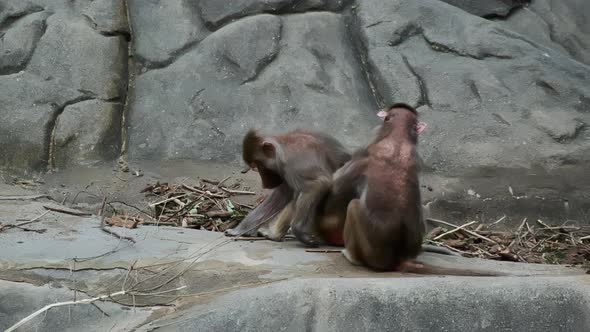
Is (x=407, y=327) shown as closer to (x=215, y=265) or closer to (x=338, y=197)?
(x=215, y=265)

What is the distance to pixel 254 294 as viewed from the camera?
446 cm

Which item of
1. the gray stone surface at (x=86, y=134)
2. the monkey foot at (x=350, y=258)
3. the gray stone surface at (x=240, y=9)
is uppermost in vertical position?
the gray stone surface at (x=240, y=9)

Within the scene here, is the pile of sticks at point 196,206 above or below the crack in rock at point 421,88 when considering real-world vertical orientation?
below

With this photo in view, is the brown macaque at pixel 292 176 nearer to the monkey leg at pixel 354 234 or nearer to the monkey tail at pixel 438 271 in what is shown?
the monkey leg at pixel 354 234

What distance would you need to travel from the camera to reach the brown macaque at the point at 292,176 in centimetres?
663

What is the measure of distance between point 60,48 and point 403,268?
5.26 meters

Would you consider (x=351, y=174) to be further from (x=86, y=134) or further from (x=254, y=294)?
(x=86, y=134)

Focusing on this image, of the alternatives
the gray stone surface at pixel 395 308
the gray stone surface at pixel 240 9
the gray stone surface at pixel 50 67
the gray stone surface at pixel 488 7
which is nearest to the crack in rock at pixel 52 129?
the gray stone surface at pixel 50 67

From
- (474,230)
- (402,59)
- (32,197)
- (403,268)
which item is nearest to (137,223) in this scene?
(32,197)

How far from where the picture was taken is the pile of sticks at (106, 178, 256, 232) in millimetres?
8031

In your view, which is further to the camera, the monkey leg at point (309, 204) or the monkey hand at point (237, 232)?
the monkey hand at point (237, 232)

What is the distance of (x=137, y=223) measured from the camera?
23.1ft

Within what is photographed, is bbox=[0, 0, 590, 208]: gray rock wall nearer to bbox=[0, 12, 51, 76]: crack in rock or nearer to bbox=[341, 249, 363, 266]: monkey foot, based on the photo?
bbox=[0, 12, 51, 76]: crack in rock

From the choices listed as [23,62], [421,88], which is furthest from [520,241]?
[23,62]
